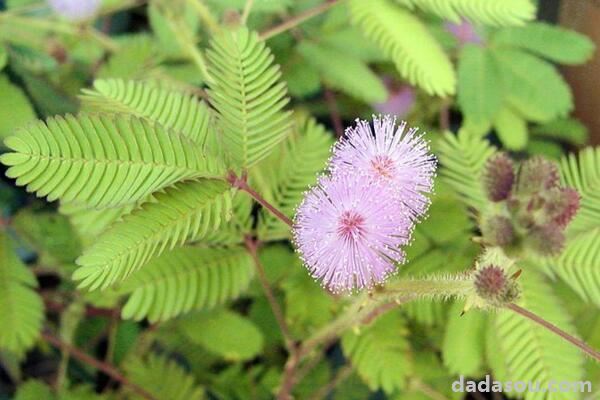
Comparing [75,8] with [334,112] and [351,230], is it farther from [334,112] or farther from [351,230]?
[351,230]

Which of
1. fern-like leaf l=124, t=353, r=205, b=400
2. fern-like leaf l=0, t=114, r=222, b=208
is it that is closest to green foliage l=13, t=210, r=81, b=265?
fern-like leaf l=124, t=353, r=205, b=400

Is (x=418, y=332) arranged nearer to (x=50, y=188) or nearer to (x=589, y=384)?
(x=589, y=384)

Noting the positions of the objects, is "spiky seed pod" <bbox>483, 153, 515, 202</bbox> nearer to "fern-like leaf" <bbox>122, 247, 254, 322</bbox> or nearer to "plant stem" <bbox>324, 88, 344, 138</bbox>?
"fern-like leaf" <bbox>122, 247, 254, 322</bbox>

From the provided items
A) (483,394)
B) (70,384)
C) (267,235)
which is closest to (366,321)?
(267,235)

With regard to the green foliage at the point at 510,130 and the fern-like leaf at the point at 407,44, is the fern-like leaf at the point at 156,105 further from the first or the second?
the green foliage at the point at 510,130

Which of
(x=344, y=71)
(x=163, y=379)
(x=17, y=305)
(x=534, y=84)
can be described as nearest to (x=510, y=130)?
(x=534, y=84)

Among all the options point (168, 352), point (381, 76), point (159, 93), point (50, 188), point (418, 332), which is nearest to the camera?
point (50, 188)
